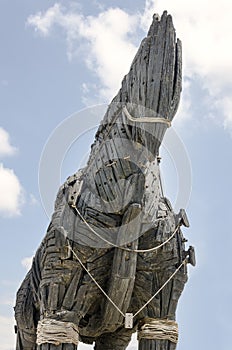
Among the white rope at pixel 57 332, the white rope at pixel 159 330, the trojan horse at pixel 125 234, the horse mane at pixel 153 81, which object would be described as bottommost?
the white rope at pixel 57 332

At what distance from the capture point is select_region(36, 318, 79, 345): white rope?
14.2 ft

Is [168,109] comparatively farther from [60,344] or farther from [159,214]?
[60,344]

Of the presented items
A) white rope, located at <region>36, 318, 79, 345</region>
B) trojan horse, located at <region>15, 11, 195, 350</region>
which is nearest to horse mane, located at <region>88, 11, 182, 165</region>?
trojan horse, located at <region>15, 11, 195, 350</region>

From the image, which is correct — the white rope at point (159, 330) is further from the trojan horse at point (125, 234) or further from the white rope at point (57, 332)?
the white rope at point (57, 332)

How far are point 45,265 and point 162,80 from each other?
1365 millimetres

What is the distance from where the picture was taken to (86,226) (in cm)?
442

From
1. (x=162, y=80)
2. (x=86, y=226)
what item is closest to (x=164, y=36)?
(x=162, y=80)

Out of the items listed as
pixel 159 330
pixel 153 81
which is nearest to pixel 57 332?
pixel 159 330

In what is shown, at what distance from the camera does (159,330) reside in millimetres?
4586

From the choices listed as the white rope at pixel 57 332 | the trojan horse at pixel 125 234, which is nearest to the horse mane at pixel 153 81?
the trojan horse at pixel 125 234

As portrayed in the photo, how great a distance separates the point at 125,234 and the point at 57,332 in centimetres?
72

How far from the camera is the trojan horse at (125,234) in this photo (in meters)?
4.41

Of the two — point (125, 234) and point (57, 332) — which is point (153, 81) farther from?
point (57, 332)

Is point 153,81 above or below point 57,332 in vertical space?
above
